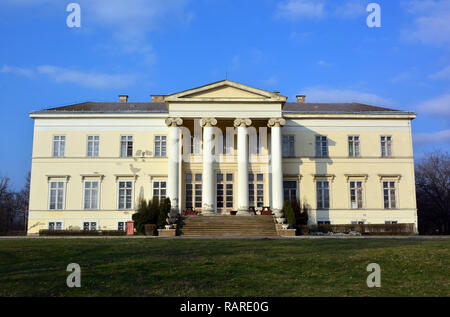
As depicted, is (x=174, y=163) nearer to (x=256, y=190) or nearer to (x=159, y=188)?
(x=159, y=188)

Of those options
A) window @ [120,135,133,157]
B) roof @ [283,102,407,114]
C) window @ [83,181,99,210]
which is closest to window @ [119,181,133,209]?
window @ [83,181,99,210]

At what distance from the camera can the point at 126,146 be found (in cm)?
3634

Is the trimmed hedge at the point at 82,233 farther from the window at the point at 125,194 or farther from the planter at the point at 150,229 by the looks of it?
the window at the point at 125,194

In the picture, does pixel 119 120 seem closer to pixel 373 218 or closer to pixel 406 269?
pixel 373 218

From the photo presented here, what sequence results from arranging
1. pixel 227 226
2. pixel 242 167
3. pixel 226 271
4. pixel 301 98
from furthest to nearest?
1. pixel 301 98
2. pixel 242 167
3. pixel 227 226
4. pixel 226 271

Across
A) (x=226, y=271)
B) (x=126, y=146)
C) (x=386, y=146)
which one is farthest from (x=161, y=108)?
(x=226, y=271)

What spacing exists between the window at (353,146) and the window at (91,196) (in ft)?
68.1

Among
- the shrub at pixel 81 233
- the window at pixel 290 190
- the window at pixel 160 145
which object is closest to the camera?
the shrub at pixel 81 233

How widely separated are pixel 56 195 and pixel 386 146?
27.1 meters

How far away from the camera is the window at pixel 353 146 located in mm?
36844

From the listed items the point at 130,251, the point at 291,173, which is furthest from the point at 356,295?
the point at 291,173

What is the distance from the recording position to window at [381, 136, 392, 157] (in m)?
37.0

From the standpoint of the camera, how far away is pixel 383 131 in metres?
37.2

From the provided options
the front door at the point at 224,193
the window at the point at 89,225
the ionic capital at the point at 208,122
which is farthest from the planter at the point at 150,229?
the window at the point at 89,225
